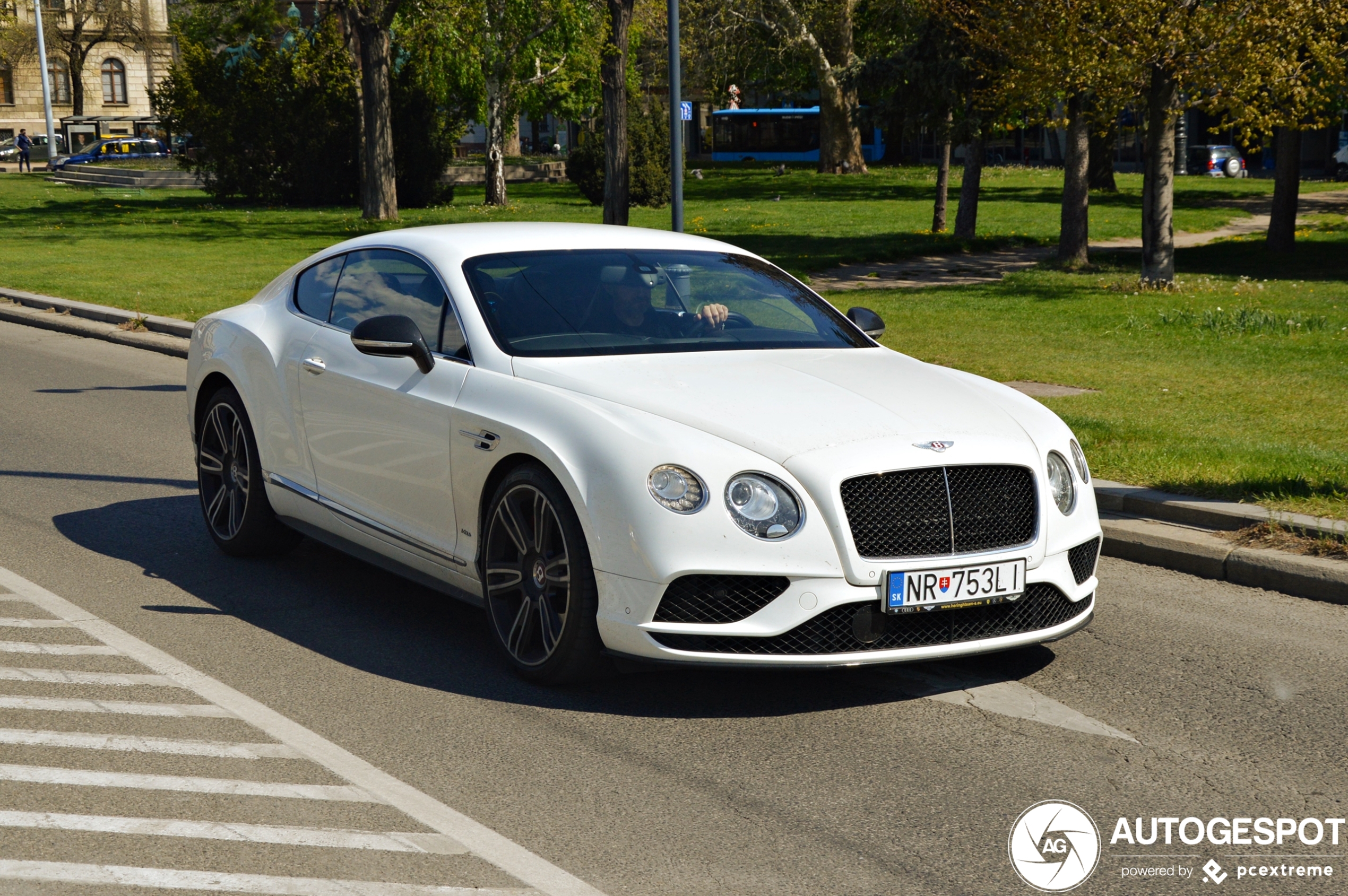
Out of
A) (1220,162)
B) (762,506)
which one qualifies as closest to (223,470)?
(762,506)

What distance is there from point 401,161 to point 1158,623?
115ft

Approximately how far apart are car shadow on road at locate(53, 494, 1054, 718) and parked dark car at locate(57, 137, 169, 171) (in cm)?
5830

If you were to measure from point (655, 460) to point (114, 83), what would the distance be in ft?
309

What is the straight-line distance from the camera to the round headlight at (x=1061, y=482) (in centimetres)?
527

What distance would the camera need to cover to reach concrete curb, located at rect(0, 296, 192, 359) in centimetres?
1579

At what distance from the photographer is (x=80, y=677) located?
5379 mm

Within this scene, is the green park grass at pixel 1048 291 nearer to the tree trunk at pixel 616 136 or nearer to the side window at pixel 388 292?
the tree trunk at pixel 616 136

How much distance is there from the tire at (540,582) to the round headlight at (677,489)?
0.36m

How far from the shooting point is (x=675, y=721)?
4.96 m

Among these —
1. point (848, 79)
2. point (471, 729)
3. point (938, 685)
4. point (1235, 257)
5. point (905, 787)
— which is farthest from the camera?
point (848, 79)

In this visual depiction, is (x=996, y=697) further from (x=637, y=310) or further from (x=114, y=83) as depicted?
(x=114, y=83)

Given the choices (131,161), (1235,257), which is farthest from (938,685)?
(131,161)

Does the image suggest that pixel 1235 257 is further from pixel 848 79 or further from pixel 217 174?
pixel 217 174

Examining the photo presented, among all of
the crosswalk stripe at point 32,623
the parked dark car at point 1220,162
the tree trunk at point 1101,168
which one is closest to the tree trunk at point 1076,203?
the crosswalk stripe at point 32,623
